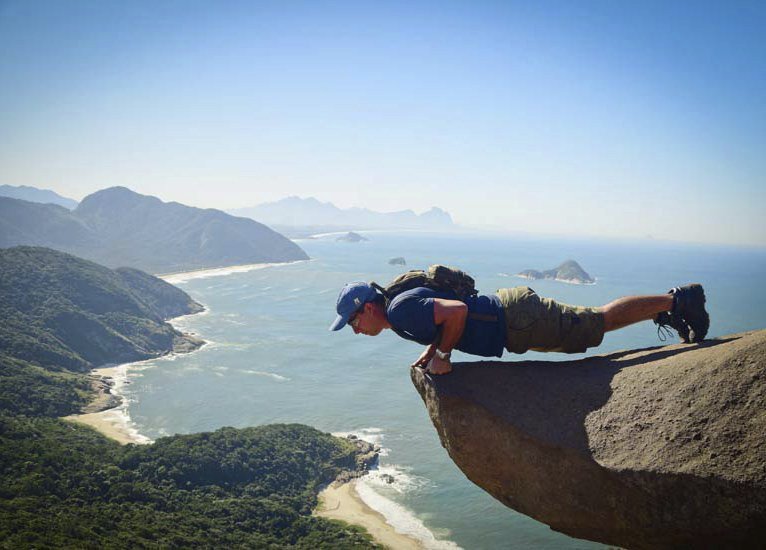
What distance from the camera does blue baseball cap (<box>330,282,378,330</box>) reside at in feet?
16.2

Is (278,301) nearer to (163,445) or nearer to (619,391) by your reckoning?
(163,445)

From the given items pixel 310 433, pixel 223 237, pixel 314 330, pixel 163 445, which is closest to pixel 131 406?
pixel 163 445

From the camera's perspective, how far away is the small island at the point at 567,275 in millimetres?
126312

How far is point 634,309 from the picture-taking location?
5051 millimetres

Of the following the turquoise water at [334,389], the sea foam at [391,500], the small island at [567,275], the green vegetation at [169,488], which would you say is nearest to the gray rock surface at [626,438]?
the green vegetation at [169,488]

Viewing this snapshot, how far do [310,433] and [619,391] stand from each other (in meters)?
36.9

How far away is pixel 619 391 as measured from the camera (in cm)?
434

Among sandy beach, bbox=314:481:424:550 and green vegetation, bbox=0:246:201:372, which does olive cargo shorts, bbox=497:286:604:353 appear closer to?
sandy beach, bbox=314:481:424:550

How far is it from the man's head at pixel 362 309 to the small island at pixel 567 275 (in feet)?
418

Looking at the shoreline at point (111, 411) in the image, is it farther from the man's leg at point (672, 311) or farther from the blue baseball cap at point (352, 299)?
the man's leg at point (672, 311)

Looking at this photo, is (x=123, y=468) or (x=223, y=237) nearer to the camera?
(x=123, y=468)

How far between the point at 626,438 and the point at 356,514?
29.6 metres

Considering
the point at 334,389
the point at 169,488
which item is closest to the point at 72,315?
the point at 334,389

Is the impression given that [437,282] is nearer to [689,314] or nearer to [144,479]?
[689,314]
